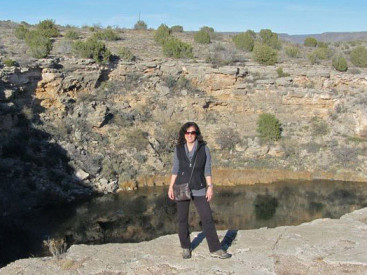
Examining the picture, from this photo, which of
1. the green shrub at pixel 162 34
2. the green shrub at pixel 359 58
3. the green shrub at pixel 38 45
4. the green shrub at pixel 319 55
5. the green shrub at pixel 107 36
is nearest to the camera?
the green shrub at pixel 38 45

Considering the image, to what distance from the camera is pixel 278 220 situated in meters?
17.0

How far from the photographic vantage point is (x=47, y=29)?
31.7 m

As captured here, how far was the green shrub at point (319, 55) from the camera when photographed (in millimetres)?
31378

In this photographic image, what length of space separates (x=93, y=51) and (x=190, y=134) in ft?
72.0

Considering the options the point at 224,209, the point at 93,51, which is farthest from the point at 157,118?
the point at 224,209

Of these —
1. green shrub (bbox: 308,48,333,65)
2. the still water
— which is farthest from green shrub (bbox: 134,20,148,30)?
the still water

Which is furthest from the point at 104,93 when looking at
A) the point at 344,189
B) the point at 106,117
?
the point at 344,189

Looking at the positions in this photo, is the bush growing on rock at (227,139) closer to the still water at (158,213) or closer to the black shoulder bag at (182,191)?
the still water at (158,213)

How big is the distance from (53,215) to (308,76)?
18569 millimetres

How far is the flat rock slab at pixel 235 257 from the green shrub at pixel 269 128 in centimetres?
1868

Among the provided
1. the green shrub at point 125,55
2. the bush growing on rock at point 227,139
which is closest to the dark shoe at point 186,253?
the bush growing on rock at point 227,139

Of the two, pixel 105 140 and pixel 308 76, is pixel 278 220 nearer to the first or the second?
pixel 105 140

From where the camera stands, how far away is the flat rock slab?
5773mm

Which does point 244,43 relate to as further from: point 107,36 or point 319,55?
point 107,36
